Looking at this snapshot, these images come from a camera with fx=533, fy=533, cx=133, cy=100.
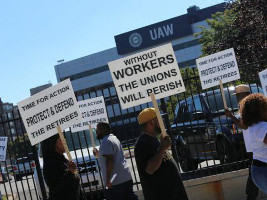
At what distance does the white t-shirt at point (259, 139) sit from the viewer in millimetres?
5148

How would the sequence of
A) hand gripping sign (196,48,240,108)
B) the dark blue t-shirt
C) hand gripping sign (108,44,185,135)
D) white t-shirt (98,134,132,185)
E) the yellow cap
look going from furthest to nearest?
hand gripping sign (196,48,240,108) → white t-shirt (98,134,132,185) → hand gripping sign (108,44,185,135) → the yellow cap → the dark blue t-shirt

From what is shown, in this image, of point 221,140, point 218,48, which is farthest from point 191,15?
point 221,140

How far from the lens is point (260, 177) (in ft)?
17.1

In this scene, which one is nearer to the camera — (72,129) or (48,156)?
(48,156)

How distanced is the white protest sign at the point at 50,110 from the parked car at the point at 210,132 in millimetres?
2672

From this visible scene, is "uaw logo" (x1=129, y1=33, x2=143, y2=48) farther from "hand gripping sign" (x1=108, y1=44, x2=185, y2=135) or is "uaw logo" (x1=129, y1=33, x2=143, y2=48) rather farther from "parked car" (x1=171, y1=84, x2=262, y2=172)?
"hand gripping sign" (x1=108, y1=44, x2=185, y2=135)

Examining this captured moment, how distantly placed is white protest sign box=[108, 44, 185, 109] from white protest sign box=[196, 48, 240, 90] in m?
1.70

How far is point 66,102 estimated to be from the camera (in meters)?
7.03

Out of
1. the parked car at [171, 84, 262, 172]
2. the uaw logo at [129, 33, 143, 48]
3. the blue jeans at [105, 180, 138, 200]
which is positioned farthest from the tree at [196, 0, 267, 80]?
the uaw logo at [129, 33, 143, 48]

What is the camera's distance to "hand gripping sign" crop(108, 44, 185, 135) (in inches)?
271

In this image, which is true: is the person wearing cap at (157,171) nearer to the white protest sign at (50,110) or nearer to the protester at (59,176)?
the protester at (59,176)

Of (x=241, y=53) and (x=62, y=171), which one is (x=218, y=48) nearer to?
(x=241, y=53)

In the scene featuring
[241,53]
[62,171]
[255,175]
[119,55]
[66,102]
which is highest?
[119,55]

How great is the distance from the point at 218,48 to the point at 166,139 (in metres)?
18.1
